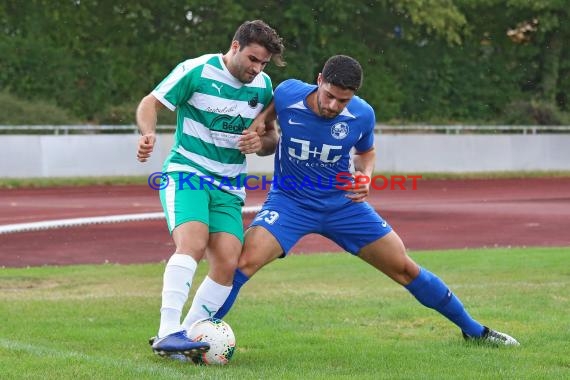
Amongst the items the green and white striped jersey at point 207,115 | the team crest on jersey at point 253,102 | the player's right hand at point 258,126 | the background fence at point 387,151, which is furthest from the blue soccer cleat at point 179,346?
the background fence at point 387,151

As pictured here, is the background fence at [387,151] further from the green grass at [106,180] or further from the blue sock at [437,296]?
the blue sock at [437,296]

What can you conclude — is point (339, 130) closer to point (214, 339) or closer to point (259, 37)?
point (259, 37)

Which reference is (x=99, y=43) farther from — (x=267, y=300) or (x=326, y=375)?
(x=326, y=375)

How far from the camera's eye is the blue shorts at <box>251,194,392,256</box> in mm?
7336

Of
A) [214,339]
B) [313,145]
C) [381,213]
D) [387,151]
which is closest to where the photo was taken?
[214,339]

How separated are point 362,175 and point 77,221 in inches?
504

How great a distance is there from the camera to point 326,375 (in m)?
6.42

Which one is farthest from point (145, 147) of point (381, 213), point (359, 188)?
point (381, 213)

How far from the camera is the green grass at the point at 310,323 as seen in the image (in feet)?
21.6

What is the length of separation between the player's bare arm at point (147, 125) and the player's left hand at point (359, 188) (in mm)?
1372

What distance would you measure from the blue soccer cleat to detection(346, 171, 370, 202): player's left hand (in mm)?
1439

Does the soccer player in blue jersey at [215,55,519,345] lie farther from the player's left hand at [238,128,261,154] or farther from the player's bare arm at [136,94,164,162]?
the player's bare arm at [136,94,164,162]

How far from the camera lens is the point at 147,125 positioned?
23.0 feet

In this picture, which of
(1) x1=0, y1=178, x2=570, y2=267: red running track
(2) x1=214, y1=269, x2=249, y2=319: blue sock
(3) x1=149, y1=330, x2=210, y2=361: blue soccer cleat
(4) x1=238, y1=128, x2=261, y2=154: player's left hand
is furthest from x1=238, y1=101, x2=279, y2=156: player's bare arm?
(1) x1=0, y1=178, x2=570, y2=267: red running track
